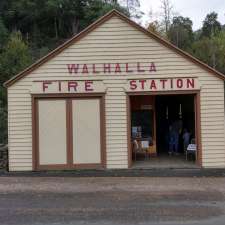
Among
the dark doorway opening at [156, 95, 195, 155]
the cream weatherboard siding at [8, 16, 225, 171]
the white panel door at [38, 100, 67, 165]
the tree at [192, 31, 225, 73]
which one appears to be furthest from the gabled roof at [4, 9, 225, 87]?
the tree at [192, 31, 225, 73]

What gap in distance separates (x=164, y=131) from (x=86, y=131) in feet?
25.5

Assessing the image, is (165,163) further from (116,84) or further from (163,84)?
(116,84)

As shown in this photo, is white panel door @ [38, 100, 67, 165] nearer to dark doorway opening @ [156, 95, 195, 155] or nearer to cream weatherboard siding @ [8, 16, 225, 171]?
cream weatherboard siding @ [8, 16, 225, 171]

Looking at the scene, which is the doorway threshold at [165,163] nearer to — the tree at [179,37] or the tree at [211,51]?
the tree at [211,51]

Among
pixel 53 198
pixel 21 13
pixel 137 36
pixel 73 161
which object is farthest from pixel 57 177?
pixel 21 13

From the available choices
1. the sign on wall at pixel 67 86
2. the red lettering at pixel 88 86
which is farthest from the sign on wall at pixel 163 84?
the red lettering at pixel 88 86

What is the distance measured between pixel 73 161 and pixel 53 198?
5.71 meters

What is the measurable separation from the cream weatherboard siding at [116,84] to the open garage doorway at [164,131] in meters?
0.74

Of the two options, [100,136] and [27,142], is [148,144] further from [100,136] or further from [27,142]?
[27,142]

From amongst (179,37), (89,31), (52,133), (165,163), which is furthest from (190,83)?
(179,37)

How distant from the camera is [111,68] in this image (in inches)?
719

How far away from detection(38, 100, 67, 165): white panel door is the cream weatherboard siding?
434 mm

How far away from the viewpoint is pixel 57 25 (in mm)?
91125

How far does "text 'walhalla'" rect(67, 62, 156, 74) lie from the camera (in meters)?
18.2
